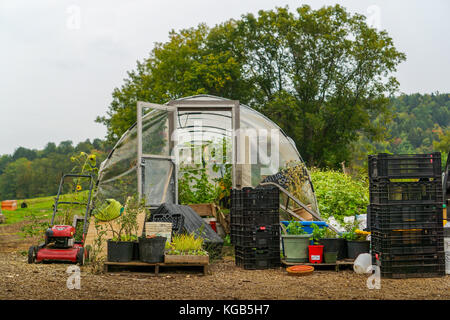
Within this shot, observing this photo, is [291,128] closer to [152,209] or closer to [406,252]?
[152,209]

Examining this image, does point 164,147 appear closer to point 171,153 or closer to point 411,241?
point 171,153

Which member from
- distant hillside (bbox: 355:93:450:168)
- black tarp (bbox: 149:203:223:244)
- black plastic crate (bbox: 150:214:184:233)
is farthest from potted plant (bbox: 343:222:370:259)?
distant hillside (bbox: 355:93:450:168)

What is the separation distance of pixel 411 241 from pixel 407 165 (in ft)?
3.15

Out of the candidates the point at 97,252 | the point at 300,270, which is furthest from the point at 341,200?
the point at 97,252

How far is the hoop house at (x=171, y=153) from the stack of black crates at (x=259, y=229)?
8.88 ft

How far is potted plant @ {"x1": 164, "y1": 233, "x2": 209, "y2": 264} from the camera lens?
7074mm

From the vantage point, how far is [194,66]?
Result: 92.7 ft

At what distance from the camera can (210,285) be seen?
6.25 metres

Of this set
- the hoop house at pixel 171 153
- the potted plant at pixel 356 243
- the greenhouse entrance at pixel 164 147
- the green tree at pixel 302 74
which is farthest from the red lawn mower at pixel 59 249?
the green tree at pixel 302 74

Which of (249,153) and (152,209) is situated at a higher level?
(249,153)

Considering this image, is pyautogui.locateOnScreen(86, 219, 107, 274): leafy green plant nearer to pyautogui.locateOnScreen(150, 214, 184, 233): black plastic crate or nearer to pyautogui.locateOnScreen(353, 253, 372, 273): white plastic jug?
pyautogui.locateOnScreen(150, 214, 184, 233): black plastic crate

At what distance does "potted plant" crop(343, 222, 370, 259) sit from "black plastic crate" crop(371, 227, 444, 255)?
833 millimetres
